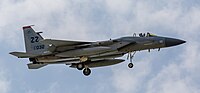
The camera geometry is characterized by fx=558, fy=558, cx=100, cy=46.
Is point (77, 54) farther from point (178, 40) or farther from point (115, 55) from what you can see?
point (178, 40)

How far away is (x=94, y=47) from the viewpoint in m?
42.1

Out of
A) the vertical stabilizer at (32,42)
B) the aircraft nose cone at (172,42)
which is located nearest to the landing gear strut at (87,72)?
the vertical stabilizer at (32,42)

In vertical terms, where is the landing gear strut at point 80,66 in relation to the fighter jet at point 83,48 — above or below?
below

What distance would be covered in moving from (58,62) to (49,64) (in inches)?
30.9

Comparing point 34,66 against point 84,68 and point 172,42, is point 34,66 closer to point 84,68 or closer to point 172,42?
point 84,68

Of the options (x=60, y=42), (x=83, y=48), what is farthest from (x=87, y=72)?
(x=60, y=42)

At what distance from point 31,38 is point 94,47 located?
18.7ft

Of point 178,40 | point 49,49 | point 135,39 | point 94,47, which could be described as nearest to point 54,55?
point 49,49

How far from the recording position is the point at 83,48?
42562 millimetres

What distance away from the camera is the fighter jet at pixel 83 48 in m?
42.0

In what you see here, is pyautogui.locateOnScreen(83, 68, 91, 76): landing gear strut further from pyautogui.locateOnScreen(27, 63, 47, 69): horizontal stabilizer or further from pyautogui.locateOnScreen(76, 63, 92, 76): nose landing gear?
pyautogui.locateOnScreen(27, 63, 47, 69): horizontal stabilizer

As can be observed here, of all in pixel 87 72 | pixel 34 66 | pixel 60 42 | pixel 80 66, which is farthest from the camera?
pixel 34 66

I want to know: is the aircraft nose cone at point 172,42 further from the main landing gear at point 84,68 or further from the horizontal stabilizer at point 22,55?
the horizontal stabilizer at point 22,55

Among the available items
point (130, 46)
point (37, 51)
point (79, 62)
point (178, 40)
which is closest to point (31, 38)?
point (37, 51)
